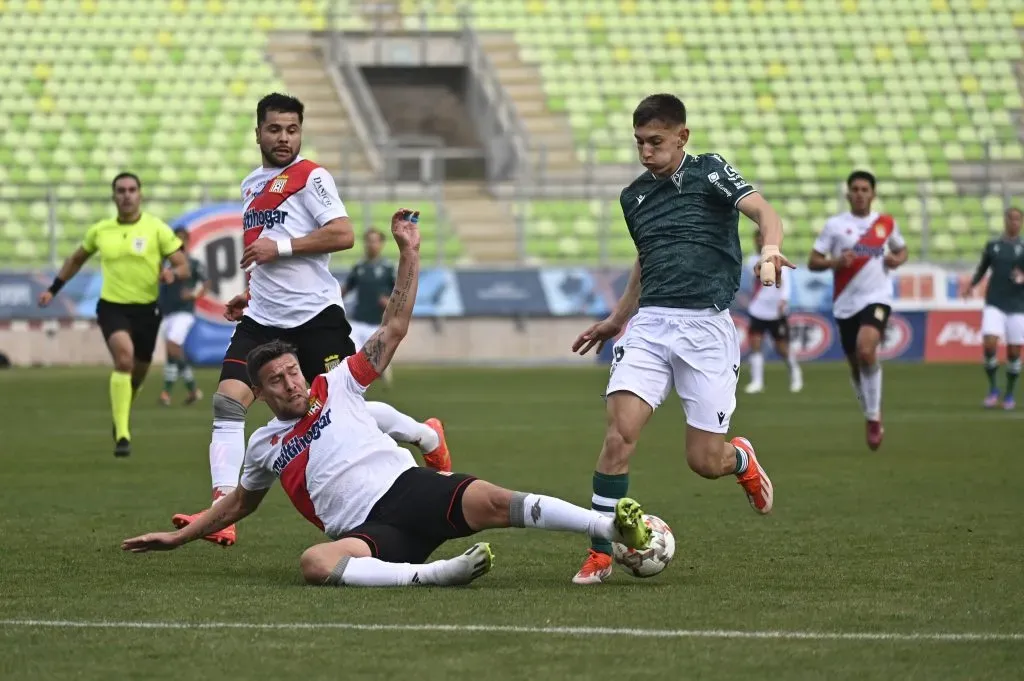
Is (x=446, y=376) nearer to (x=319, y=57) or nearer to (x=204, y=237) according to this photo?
(x=204, y=237)

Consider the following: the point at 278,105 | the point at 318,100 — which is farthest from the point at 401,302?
the point at 318,100

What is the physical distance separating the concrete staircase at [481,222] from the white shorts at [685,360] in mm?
23211

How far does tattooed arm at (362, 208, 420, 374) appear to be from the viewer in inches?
288

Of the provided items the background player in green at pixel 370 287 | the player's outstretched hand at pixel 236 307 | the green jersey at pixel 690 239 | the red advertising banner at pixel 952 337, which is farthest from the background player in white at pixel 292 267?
the red advertising banner at pixel 952 337

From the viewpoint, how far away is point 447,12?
36.6m

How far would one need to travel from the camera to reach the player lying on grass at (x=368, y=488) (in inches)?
285

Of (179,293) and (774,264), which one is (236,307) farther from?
(179,293)

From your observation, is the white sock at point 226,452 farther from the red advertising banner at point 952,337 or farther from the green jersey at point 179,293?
the red advertising banner at point 952,337

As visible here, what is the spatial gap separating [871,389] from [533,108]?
2153cm

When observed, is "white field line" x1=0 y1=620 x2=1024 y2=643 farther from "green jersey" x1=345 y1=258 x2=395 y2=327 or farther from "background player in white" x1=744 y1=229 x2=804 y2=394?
"background player in white" x1=744 y1=229 x2=804 y2=394

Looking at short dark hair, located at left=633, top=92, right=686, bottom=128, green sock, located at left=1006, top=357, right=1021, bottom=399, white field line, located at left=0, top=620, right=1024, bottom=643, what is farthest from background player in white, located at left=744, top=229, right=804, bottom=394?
white field line, located at left=0, top=620, right=1024, bottom=643

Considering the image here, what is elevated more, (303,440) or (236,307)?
(236,307)

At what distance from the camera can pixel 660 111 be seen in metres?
7.98

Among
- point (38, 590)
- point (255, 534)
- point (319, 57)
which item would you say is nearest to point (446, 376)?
point (319, 57)
